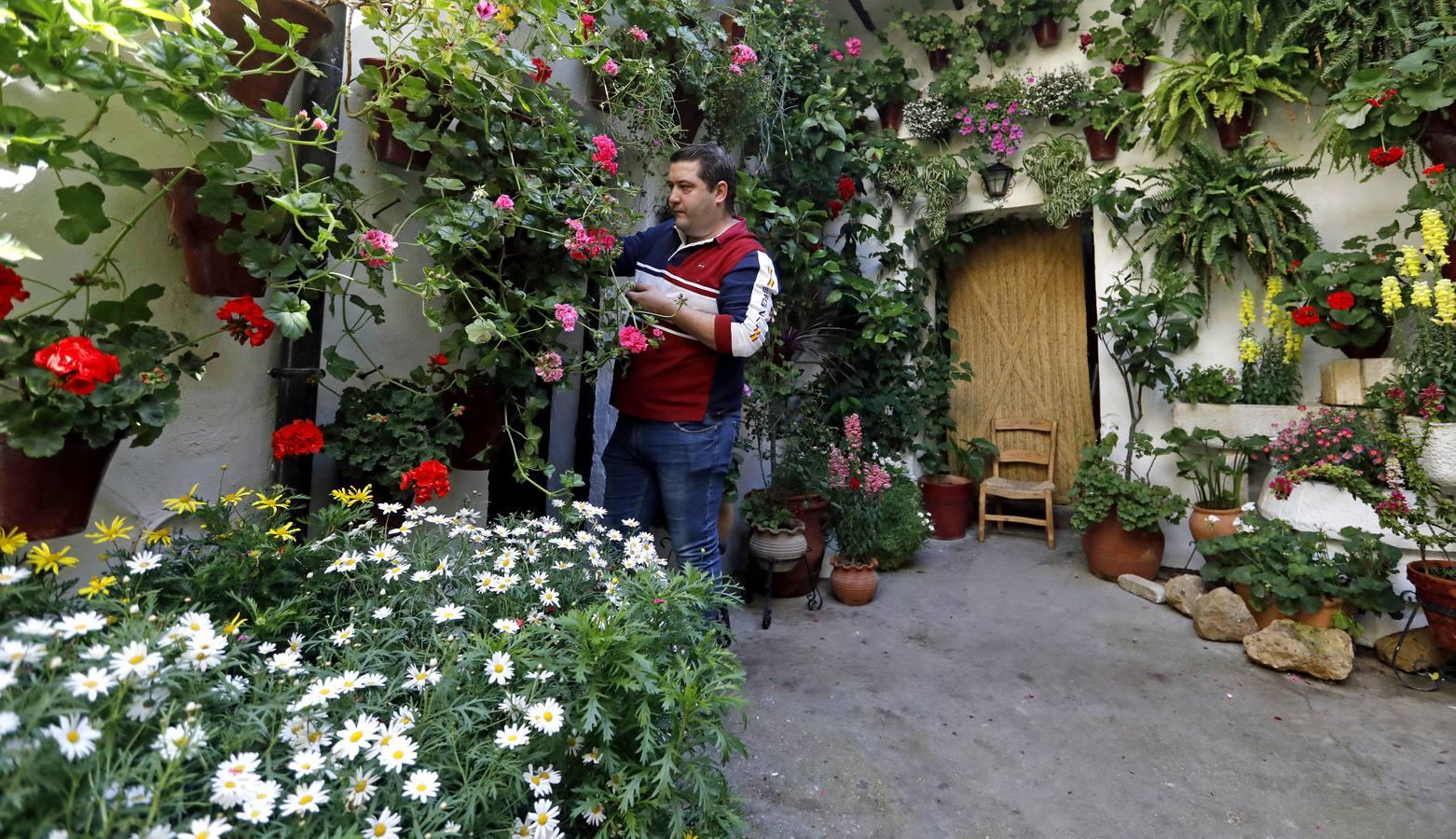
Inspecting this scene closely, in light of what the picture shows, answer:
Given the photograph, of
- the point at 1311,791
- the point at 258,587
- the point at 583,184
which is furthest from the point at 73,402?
the point at 1311,791

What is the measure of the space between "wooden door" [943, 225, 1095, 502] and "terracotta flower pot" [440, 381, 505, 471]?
4.05 m

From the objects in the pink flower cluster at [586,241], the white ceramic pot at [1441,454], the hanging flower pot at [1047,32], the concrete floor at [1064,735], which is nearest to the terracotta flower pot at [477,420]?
the pink flower cluster at [586,241]

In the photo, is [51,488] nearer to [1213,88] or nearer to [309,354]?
[309,354]

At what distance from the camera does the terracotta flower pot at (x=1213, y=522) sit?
3504 mm

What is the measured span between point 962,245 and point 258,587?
16.2 feet

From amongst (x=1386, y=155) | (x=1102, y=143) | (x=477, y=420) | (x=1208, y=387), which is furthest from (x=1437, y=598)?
(x=477, y=420)

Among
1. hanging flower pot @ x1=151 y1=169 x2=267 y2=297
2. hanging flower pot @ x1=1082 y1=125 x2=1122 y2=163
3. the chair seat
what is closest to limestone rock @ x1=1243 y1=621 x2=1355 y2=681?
the chair seat

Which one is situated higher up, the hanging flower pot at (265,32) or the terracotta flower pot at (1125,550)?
the hanging flower pot at (265,32)

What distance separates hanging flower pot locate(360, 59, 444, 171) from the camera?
5.65 ft

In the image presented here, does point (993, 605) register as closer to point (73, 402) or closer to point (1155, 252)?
point (1155, 252)

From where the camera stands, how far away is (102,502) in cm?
146

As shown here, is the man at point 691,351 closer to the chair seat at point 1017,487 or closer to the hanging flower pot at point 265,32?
the hanging flower pot at point 265,32

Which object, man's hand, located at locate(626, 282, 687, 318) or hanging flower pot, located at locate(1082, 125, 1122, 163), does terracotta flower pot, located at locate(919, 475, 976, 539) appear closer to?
hanging flower pot, located at locate(1082, 125, 1122, 163)

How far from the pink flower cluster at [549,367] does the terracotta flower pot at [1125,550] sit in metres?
Result: 3.39
